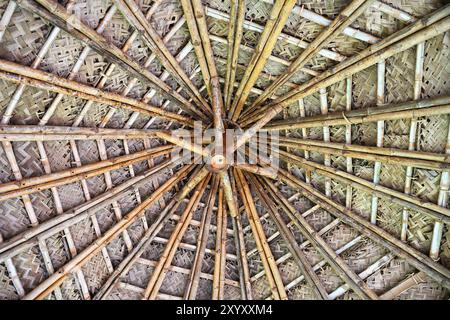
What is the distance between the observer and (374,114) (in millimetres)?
5969

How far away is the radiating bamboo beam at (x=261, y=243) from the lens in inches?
288

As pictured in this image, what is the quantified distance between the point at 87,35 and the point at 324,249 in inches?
182

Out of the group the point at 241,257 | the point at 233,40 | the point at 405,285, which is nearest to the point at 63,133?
the point at 233,40

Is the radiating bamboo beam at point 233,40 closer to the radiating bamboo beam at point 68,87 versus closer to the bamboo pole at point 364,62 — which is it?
the bamboo pole at point 364,62

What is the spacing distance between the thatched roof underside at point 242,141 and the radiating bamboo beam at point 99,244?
2 cm

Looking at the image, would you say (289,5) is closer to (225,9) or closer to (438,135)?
(225,9)

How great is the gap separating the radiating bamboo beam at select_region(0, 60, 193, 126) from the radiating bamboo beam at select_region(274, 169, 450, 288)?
2341 mm

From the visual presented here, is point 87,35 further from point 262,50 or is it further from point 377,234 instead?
point 377,234

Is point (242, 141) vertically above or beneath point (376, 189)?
above

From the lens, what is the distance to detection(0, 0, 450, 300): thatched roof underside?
5418 mm

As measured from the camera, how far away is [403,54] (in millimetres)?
5543

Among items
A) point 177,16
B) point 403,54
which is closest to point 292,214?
point 403,54

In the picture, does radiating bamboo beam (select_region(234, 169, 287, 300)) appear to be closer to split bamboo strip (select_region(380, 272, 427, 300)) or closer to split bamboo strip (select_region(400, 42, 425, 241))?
split bamboo strip (select_region(380, 272, 427, 300))
